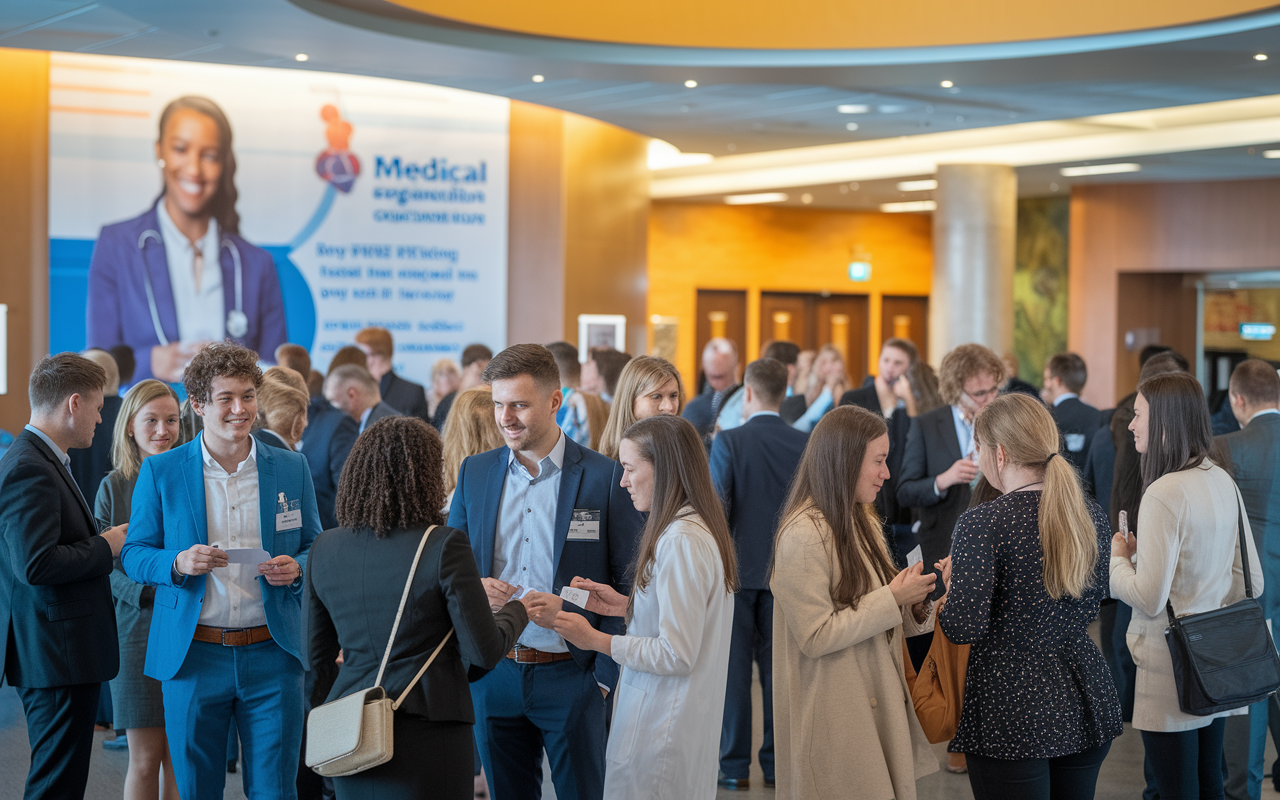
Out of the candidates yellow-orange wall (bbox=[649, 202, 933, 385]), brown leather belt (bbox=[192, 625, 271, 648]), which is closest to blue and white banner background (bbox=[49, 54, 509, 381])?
brown leather belt (bbox=[192, 625, 271, 648])

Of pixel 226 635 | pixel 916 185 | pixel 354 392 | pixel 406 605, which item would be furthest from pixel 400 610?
pixel 916 185

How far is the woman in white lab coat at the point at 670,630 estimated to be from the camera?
2.64m

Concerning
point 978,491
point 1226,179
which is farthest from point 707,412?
point 1226,179

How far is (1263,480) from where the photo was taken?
15.0 ft

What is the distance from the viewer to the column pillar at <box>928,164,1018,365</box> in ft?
43.7

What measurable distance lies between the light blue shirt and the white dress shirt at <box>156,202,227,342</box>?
23.6 ft

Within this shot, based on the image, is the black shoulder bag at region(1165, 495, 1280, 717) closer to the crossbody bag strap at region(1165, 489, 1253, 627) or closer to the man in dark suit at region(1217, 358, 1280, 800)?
the crossbody bag strap at region(1165, 489, 1253, 627)

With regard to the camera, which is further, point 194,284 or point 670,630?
point 194,284

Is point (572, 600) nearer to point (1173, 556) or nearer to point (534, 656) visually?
point (534, 656)

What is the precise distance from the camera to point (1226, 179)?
14.5 metres

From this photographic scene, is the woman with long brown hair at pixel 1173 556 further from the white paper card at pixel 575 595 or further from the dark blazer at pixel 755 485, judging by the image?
the white paper card at pixel 575 595

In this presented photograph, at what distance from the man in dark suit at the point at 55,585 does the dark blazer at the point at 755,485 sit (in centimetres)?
245

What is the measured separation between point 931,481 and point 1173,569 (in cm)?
171

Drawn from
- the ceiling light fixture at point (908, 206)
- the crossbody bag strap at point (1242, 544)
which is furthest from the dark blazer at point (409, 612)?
the ceiling light fixture at point (908, 206)
